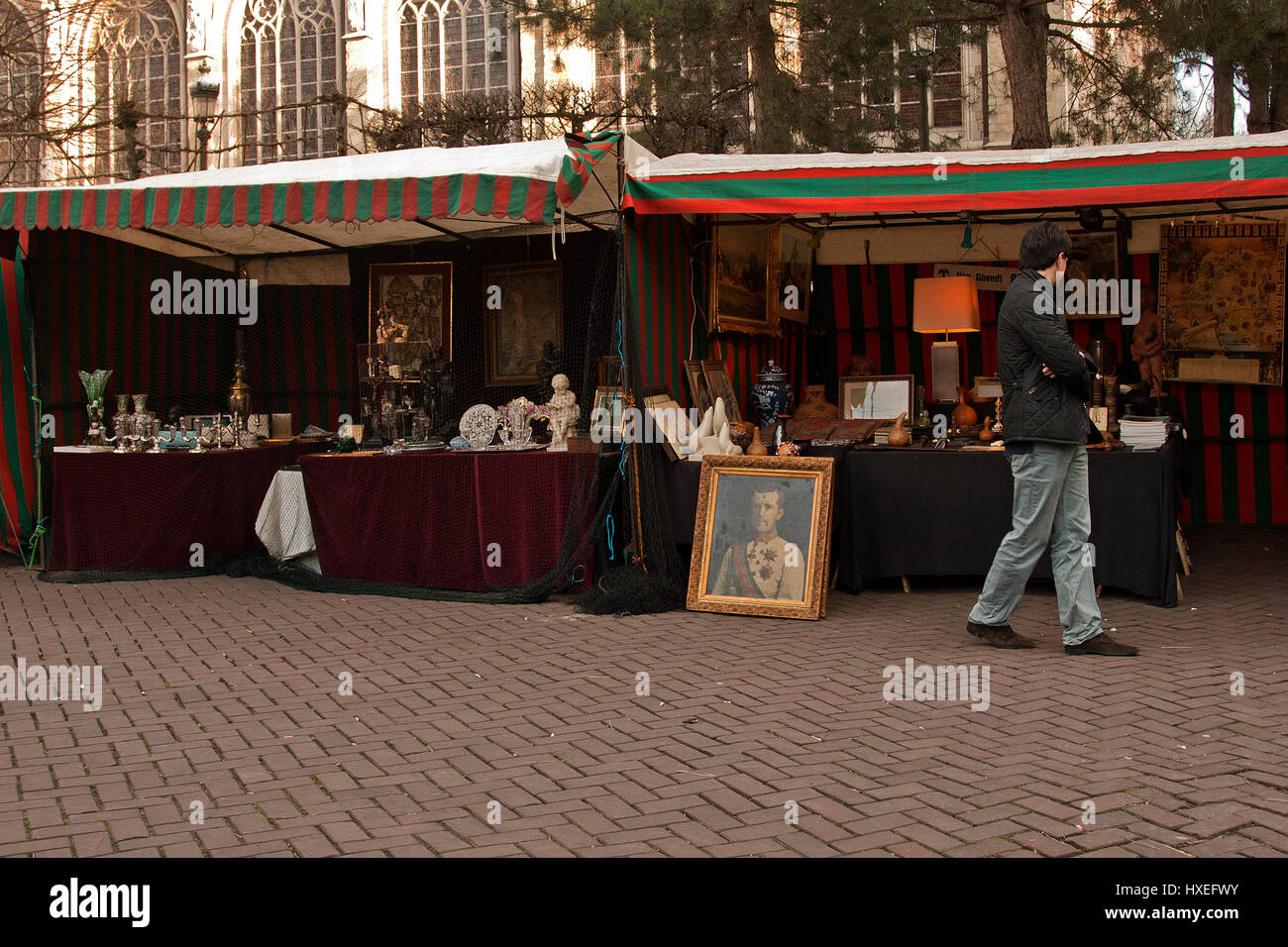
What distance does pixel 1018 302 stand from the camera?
574cm

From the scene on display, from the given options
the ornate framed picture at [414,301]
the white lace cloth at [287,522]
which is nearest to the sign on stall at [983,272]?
the ornate framed picture at [414,301]

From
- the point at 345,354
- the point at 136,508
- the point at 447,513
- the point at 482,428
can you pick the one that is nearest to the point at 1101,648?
the point at 447,513

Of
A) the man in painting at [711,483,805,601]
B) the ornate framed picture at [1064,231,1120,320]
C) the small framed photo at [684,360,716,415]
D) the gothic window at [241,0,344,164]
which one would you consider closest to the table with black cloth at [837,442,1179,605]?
the man in painting at [711,483,805,601]

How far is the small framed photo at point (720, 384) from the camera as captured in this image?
27.7ft

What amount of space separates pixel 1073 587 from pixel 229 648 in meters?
4.31

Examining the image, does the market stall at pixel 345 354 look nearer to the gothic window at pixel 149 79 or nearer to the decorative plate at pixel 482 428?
the decorative plate at pixel 482 428

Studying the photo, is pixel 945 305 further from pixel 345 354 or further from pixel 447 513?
pixel 345 354

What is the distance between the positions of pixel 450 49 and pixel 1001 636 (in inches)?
726

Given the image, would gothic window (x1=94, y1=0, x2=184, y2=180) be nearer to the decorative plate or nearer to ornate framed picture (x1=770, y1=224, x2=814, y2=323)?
ornate framed picture (x1=770, y1=224, x2=814, y2=323)

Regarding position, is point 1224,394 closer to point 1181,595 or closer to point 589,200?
point 1181,595

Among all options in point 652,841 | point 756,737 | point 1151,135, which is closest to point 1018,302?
point 756,737

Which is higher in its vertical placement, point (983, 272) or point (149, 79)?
point (149, 79)

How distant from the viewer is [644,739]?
4.61 meters

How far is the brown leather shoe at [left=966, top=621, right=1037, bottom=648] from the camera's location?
5953 mm
